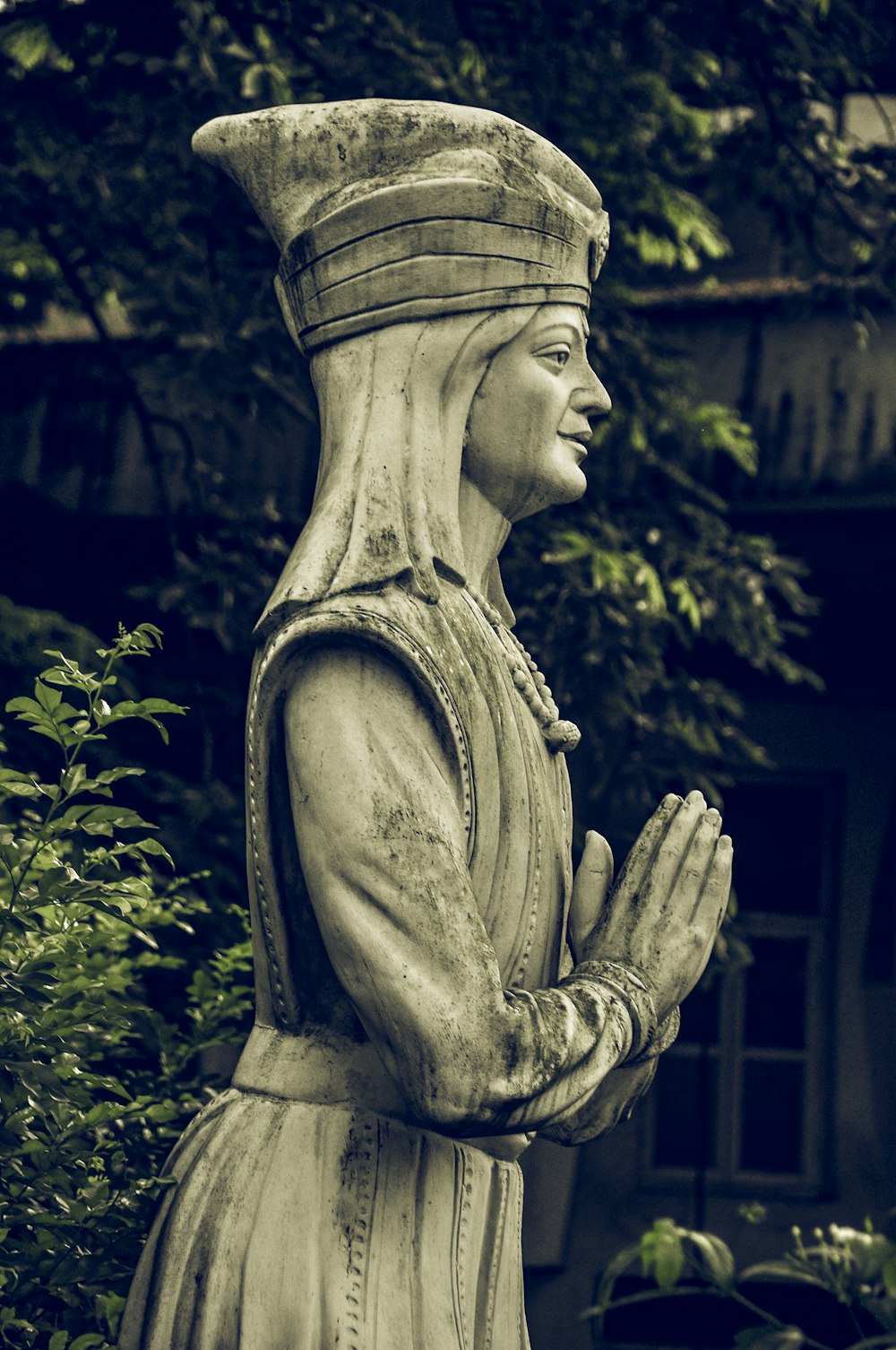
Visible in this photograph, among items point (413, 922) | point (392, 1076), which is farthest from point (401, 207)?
point (392, 1076)

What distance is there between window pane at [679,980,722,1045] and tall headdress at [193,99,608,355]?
→ 241 inches

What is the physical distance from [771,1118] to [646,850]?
635 centimetres

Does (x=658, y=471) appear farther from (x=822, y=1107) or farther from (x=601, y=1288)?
(x=601, y=1288)

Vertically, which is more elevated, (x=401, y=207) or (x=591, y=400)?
(x=401, y=207)

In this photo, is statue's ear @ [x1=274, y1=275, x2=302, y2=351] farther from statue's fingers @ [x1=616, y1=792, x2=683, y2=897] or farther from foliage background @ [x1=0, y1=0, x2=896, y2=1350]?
foliage background @ [x1=0, y1=0, x2=896, y2=1350]

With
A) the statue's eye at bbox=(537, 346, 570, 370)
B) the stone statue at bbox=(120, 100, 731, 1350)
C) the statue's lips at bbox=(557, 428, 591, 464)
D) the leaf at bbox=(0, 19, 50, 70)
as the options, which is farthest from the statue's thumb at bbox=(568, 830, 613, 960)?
the leaf at bbox=(0, 19, 50, 70)

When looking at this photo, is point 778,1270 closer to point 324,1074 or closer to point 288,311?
point 324,1074

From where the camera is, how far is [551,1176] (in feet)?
25.9

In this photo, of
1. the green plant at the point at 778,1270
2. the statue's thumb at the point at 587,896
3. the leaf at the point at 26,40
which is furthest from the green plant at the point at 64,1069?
the leaf at the point at 26,40

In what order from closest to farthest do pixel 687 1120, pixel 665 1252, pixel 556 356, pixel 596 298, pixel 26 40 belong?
pixel 665 1252
pixel 556 356
pixel 26 40
pixel 596 298
pixel 687 1120

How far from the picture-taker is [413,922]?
7.39 feet

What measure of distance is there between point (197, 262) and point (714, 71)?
209 centimetres

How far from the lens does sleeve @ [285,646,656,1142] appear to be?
2242 mm

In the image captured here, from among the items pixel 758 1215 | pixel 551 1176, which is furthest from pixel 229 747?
pixel 758 1215
